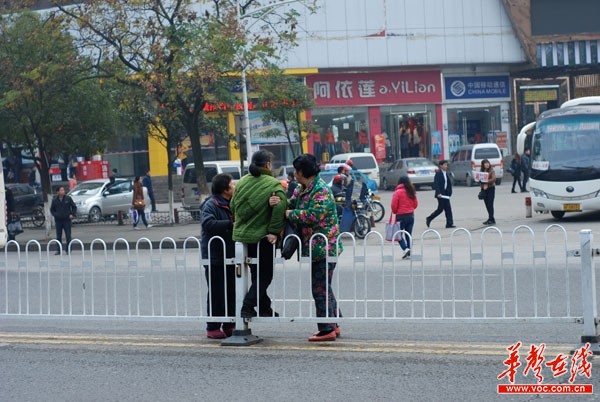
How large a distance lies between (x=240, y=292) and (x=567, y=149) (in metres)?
16.7

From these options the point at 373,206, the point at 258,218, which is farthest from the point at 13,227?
the point at 258,218

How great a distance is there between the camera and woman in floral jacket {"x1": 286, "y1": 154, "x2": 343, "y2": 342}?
920cm

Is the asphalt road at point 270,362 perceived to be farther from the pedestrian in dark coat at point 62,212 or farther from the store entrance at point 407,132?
the store entrance at point 407,132

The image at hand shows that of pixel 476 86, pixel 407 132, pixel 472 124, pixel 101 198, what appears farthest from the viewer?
pixel 472 124

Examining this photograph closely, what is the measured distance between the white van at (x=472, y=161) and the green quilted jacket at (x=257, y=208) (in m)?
35.1

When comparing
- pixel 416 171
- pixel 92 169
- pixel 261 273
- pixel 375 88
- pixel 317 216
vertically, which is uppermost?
pixel 375 88

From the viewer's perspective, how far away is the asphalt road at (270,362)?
7664 mm

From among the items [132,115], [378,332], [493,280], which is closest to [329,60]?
[132,115]

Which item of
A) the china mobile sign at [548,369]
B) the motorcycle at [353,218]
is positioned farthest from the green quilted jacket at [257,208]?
the motorcycle at [353,218]

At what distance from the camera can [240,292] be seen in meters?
9.42

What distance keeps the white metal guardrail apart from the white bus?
6338 mm

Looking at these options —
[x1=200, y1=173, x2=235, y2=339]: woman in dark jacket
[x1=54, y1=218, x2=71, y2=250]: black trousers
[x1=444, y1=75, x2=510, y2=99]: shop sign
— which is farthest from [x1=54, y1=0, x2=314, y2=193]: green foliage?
[x1=444, y1=75, x2=510, y2=99]: shop sign

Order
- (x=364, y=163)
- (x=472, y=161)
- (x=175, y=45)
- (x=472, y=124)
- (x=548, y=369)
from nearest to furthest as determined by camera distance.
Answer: (x=548, y=369)
(x=175, y=45)
(x=364, y=163)
(x=472, y=161)
(x=472, y=124)

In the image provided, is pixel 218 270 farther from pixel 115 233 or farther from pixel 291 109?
pixel 291 109
